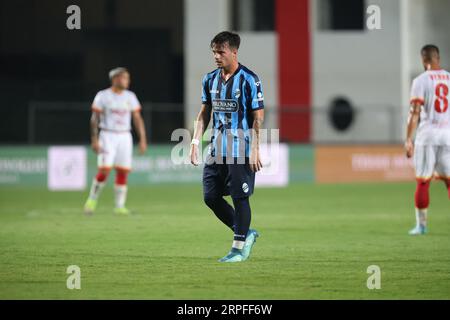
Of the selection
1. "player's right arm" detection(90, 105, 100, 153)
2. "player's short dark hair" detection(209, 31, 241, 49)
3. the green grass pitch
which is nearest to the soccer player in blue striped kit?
"player's short dark hair" detection(209, 31, 241, 49)

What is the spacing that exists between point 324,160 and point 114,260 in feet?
51.4

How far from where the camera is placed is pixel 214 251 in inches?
436

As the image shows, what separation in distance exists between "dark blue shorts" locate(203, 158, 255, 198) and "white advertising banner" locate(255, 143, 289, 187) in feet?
45.4

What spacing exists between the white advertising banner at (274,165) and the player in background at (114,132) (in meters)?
8.04

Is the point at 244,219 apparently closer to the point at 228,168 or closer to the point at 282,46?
the point at 228,168

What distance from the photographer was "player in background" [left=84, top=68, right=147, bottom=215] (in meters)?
16.0

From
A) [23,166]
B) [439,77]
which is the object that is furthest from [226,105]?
[23,166]

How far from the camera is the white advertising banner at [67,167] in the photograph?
22953 millimetres

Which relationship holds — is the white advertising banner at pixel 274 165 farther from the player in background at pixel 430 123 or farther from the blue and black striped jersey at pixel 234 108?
the blue and black striped jersey at pixel 234 108

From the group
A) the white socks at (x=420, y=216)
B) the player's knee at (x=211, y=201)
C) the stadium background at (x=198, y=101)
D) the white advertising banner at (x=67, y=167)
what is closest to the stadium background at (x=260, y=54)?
the stadium background at (x=198, y=101)

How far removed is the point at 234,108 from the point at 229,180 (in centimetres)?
75

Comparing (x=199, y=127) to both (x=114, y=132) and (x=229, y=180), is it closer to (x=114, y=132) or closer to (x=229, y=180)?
(x=229, y=180)

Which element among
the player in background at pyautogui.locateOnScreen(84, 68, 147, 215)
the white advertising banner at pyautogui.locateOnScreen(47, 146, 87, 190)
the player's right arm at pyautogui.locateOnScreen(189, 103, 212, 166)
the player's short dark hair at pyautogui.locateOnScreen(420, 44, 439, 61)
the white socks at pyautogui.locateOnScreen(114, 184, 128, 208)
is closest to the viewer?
the player's right arm at pyautogui.locateOnScreen(189, 103, 212, 166)

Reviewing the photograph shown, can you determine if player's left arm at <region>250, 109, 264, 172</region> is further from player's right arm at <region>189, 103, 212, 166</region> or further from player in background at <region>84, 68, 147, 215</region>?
player in background at <region>84, 68, 147, 215</region>
